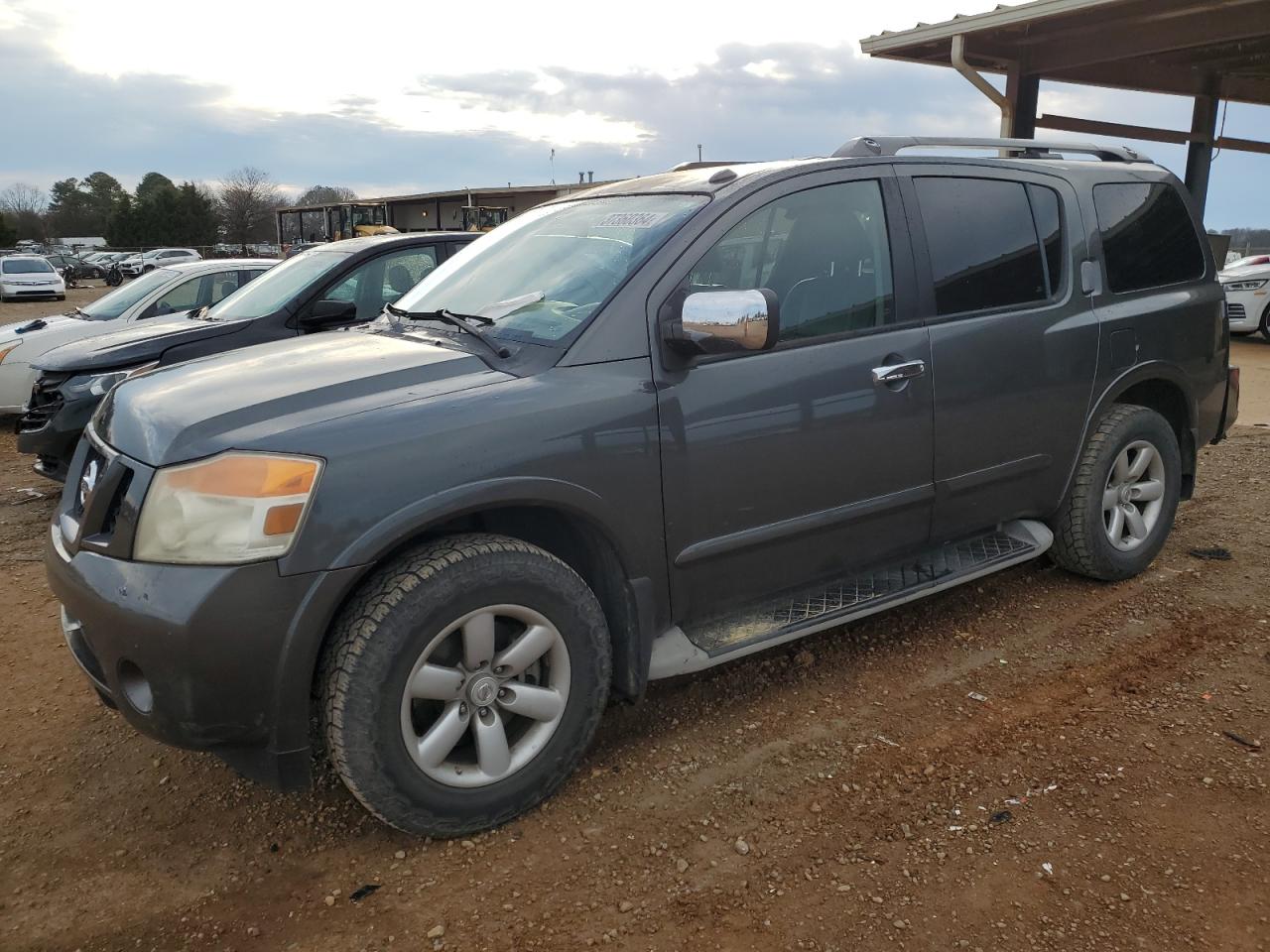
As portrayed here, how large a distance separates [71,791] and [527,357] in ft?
6.43

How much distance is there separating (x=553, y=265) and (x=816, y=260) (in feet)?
2.98

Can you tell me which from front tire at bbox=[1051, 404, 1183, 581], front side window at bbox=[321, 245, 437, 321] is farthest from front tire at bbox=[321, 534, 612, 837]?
front side window at bbox=[321, 245, 437, 321]

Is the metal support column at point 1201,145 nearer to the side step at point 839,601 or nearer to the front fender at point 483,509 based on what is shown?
the side step at point 839,601

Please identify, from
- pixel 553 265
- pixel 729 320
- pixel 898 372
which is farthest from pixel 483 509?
pixel 898 372

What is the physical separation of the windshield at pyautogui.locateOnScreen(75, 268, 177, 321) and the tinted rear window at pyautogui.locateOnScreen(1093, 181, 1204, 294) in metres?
7.73

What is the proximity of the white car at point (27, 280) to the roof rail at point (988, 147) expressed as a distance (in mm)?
32607

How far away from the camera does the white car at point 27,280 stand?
96.6ft

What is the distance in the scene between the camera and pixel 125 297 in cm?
886

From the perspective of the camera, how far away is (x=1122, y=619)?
4.05 meters

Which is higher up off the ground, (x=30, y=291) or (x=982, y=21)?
(x=982, y=21)

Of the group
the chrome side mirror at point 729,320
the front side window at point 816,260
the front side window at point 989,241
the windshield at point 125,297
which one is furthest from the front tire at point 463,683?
the windshield at point 125,297

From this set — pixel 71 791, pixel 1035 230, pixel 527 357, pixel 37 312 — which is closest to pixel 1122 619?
pixel 1035 230

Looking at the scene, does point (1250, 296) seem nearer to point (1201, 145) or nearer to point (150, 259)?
point (1201, 145)

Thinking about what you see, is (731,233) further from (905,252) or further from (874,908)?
(874,908)
